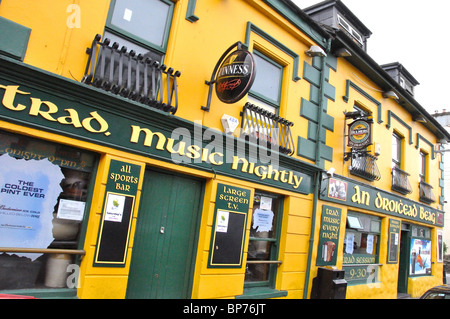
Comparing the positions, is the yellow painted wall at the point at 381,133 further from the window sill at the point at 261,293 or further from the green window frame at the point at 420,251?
the window sill at the point at 261,293

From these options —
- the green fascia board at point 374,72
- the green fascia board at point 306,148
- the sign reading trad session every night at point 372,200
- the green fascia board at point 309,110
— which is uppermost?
the green fascia board at point 374,72

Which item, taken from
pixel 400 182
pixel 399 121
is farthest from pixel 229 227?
pixel 399 121

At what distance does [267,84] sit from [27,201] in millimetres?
5253

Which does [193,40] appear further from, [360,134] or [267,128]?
[360,134]

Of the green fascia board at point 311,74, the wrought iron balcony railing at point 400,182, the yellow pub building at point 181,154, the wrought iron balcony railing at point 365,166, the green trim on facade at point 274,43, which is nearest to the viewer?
the yellow pub building at point 181,154

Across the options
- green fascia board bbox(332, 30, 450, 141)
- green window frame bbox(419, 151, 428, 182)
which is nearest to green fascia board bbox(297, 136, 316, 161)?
green fascia board bbox(332, 30, 450, 141)

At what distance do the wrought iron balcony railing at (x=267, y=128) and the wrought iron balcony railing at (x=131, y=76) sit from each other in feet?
5.57

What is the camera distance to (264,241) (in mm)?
6902

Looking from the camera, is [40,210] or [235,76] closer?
[40,210]

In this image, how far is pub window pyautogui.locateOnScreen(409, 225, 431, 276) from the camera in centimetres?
1173

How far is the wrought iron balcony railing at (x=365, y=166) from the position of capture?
885 cm

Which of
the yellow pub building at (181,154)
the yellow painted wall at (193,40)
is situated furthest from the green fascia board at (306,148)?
the yellow painted wall at (193,40)

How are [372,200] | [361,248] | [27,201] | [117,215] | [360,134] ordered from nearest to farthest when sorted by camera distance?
[27,201] → [117,215] → [360,134] → [361,248] → [372,200]
